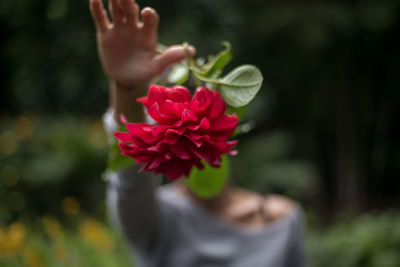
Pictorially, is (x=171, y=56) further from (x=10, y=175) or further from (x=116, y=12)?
(x=10, y=175)

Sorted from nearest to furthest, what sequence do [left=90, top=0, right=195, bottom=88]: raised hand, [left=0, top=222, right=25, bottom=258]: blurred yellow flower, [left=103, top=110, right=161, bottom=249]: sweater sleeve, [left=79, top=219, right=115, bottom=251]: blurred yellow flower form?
[left=90, top=0, right=195, bottom=88]: raised hand, [left=103, top=110, right=161, bottom=249]: sweater sleeve, [left=0, top=222, right=25, bottom=258]: blurred yellow flower, [left=79, top=219, right=115, bottom=251]: blurred yellow flower

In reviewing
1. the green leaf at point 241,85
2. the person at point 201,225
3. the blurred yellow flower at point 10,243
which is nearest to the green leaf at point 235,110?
the green leaf at point 241,85

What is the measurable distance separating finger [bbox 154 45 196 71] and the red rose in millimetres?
102

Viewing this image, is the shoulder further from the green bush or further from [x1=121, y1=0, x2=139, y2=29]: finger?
the green bush

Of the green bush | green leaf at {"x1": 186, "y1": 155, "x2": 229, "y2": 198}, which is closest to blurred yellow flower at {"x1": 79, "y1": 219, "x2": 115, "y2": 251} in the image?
the green bush

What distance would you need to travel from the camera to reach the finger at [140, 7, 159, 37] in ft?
1.55

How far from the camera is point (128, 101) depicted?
0.56 metres

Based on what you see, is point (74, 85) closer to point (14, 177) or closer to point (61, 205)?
point (14, 177)

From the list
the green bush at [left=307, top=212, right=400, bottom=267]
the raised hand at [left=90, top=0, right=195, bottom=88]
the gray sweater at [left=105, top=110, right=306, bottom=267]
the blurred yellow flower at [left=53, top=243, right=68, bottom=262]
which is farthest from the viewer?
the green bush at [left=307, top=212, right=400, bottom=267]

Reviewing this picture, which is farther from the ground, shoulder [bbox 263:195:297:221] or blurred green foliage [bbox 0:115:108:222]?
shoulder [bbox 263:195:297:221]

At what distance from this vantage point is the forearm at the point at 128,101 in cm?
55

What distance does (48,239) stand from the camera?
6.62ft

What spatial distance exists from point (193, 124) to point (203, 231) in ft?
2.60

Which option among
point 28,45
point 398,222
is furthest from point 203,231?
point 28,45
